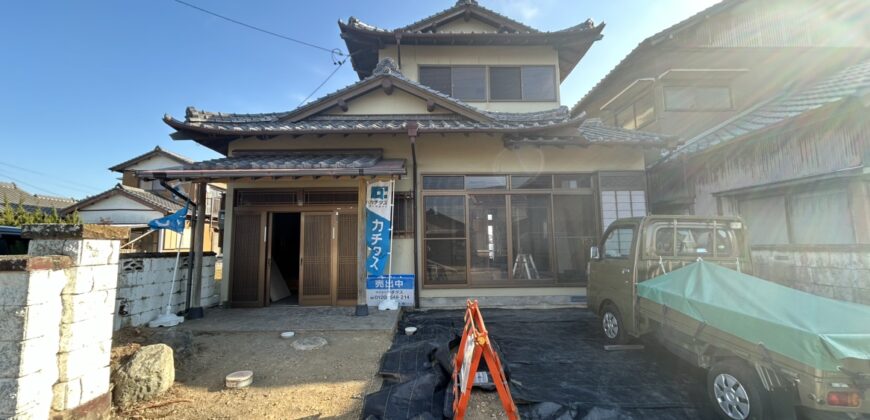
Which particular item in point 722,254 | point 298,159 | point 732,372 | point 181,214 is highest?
point 298,159

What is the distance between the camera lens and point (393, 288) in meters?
7.04

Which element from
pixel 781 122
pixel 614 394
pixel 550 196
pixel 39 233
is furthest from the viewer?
pixel 550 196

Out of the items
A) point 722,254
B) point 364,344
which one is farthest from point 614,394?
point 364,344

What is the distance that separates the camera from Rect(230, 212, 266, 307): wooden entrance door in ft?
23.1

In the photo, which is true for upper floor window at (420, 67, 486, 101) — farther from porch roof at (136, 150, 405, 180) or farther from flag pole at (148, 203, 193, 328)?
flag pole at (148, 203, 193, 328)

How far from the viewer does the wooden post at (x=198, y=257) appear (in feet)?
20.0

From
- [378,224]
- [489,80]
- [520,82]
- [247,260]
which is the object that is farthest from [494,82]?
[247,260]

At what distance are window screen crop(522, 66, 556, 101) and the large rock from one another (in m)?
9.06

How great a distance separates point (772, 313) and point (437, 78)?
843cm

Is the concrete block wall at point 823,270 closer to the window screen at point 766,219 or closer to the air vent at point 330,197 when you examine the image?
the window screen at point 766,219

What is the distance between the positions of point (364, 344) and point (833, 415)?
187 inches

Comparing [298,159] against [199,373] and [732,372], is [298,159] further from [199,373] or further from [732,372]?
[732,372]

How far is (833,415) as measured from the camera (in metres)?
2.64

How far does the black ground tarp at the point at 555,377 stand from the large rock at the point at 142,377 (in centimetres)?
220
